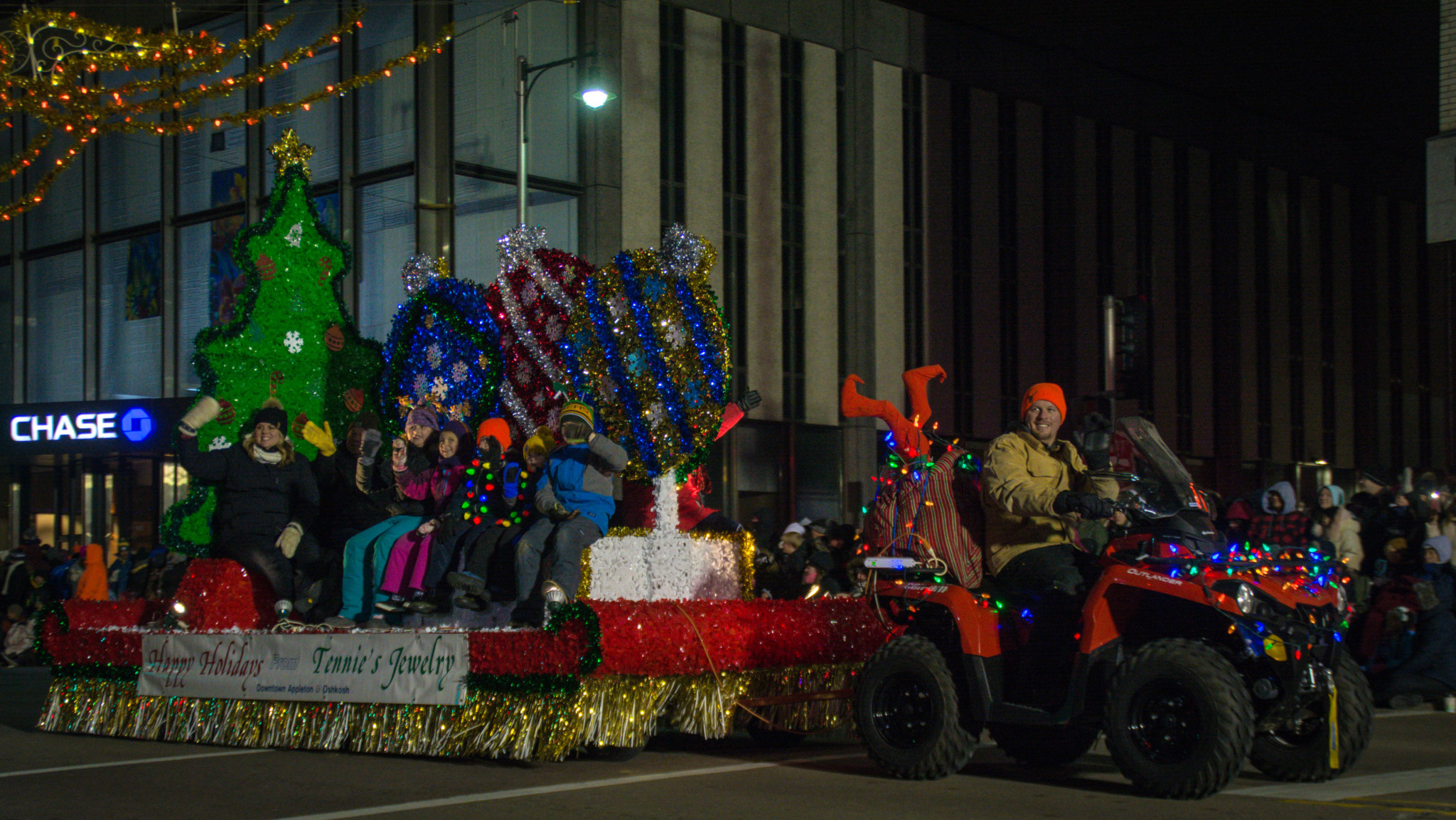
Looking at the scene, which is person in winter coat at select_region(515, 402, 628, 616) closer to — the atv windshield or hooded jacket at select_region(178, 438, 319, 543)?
hooded jacket at select_region(178, 438, 319, 543)

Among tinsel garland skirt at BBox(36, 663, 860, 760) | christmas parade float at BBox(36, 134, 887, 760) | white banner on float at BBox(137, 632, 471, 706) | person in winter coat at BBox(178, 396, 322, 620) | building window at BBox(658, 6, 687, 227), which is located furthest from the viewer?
building window at BBox(658, 6, 687, 227)

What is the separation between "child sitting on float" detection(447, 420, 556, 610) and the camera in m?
10.3

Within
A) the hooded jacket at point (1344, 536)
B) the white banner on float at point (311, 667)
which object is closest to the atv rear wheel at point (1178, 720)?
the white banner on float at point (311, 667)

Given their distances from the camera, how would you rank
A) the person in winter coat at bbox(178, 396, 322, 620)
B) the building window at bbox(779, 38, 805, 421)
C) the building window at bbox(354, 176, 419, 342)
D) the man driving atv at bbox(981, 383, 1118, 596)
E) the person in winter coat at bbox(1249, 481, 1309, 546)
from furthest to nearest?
the building window at bbox(779, 38, 805, 421), the building window at bbox(354, 176, 419, 342), the person in winter coat at bbox(1249, 481, 1309, 546), the person in winter coat at bbox(178, 396, 322, 620), the man driving atv at bbox(981, 383, 1118, 596)

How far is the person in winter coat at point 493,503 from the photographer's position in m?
10.3

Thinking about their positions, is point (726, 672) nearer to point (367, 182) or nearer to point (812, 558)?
point (812, 558)

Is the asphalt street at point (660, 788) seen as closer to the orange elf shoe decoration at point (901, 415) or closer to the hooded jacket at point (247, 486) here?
the hooded jacket at point (247, 486)

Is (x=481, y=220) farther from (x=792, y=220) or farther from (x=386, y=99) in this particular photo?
(x=792, y=220)

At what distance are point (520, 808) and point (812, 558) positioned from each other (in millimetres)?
7432

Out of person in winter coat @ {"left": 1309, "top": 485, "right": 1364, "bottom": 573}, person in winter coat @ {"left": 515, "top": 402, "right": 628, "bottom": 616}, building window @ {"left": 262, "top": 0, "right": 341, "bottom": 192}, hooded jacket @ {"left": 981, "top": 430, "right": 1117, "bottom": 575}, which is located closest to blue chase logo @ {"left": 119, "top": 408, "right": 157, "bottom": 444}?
building window @ {"left": 262, "top": 0, "right": 341, "bottom": 192}

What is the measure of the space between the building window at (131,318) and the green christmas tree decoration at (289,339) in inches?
720

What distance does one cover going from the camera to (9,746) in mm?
10664

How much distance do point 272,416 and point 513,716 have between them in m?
3.79

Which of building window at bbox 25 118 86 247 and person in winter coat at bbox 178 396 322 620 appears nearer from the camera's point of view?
person in winter coat at bbox 178 396 322 620
